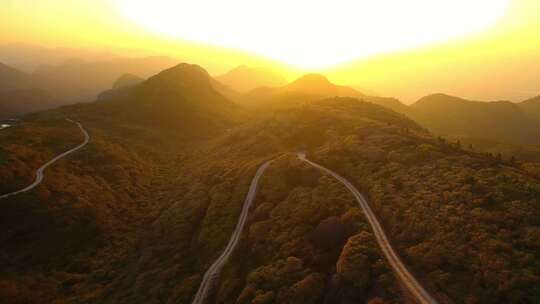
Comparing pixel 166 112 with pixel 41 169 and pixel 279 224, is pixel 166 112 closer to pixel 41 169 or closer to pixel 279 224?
pixel 41 169

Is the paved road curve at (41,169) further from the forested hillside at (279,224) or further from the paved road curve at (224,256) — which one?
the paved road curve at (224,256)

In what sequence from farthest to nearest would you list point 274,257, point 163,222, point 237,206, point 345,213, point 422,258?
point 163,222
point 237,206
point 345,213
point 274,257
point 422,258

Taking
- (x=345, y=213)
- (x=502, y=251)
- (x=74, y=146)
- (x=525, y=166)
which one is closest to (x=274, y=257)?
(x=345, y=213)

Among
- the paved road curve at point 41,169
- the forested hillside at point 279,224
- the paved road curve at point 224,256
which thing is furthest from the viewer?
the paved road curve at point 41,169

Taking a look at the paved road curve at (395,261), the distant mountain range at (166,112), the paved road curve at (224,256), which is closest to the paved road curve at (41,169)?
the paved road curve at (224,256)

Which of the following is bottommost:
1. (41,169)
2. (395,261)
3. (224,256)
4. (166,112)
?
(224,256)

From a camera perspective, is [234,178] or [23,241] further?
[234,178]

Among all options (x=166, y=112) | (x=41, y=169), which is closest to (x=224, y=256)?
(x=41, y=169)

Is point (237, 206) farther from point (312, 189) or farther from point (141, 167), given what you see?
point (141, 167)

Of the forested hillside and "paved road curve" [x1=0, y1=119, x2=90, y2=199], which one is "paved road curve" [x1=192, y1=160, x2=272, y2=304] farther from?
"paved road curve" [x1=0, y1=119, x2=90, y2=199]
